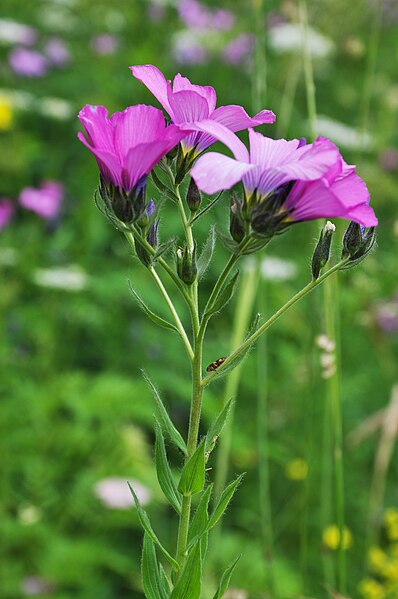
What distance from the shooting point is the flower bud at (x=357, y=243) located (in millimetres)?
608

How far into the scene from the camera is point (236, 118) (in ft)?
1.98

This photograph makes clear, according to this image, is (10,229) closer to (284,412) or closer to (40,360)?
(40,360)

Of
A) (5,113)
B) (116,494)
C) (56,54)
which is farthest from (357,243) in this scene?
(56,54)

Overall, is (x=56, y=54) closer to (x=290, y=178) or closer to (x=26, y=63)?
(x=26, y=63)

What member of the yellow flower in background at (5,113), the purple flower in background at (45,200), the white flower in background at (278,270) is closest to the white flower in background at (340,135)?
the white flower in background at (278,270)

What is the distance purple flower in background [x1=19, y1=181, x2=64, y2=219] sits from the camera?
250 cm

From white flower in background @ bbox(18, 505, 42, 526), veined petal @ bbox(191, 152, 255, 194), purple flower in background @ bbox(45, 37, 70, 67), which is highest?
veined petal @ bbox(191, 152, 255, 194)

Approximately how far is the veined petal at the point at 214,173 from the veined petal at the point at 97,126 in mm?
89

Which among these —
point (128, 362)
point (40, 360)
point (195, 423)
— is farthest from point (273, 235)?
point (128, 362)

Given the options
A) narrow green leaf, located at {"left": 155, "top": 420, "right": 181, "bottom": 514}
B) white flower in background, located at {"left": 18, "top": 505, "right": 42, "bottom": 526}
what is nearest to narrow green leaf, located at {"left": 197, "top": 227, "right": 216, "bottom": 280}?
narrow green leaf, located at {"left": 155, "top": 420, "right": 181, "bottom": 514}

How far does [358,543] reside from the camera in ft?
6.93

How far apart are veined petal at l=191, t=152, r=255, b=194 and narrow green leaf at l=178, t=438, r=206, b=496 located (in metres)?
0.18

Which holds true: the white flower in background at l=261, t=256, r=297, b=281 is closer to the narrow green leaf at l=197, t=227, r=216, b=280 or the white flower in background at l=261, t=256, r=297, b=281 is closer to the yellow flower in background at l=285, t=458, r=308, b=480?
the yellow flower in background at l=285, t=458, r=308, b=480

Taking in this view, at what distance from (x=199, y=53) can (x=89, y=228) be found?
1.63m
